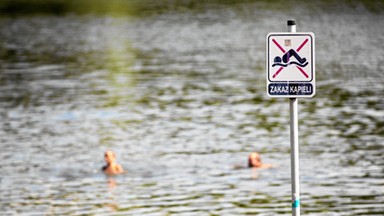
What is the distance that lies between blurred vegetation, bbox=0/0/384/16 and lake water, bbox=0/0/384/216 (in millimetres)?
27879

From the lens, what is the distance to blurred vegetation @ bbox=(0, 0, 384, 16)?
99625 mm

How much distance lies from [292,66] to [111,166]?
55.7 feet

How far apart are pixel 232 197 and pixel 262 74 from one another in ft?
85.2

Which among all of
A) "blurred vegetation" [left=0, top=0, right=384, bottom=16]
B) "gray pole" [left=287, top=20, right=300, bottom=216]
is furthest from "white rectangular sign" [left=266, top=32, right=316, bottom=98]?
"blurred vegetation" [left=0, top=0, right=384, bottom=16]

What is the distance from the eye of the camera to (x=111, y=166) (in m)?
30.2

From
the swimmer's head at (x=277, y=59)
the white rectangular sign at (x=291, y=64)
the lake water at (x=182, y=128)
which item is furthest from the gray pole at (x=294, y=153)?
the lake water at (x=182, y=128)

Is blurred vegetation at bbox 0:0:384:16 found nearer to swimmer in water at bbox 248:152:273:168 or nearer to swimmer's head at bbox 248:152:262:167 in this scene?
swimmer in water at bbox 248:152:273:168

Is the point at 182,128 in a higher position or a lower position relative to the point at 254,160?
higher

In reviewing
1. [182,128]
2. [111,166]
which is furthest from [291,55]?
[182,128]

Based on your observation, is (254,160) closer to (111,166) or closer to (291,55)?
(111,166)

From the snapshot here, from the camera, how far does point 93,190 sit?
28672 mm

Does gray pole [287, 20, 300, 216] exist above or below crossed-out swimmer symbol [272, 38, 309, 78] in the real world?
below

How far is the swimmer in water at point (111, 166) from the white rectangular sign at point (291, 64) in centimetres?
1649

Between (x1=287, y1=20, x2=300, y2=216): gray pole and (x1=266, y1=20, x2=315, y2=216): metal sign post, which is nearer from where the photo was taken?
(x1=287, y1=20, x2=300, y2=216): gray pole
